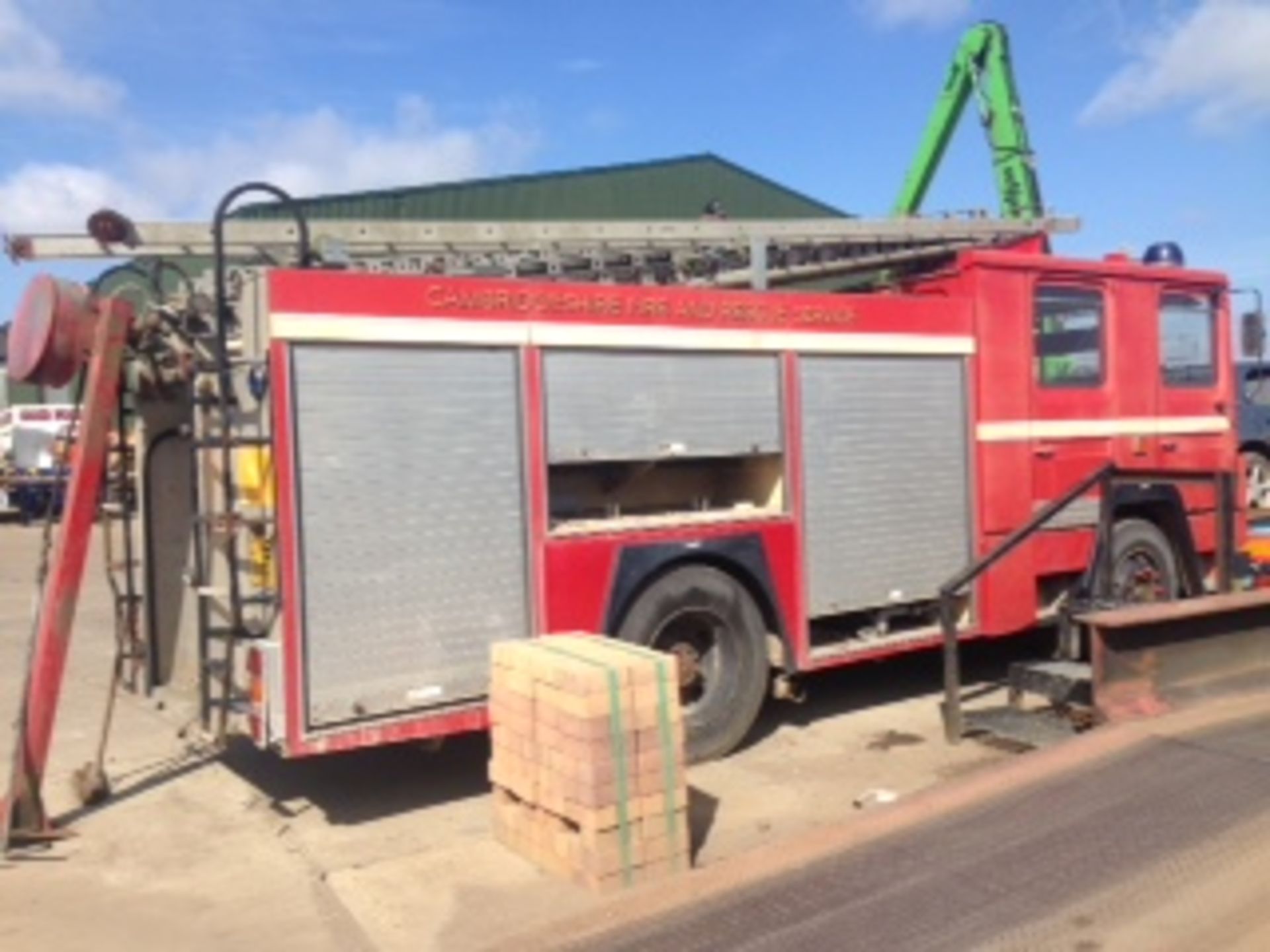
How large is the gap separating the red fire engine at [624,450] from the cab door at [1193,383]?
0.10ft

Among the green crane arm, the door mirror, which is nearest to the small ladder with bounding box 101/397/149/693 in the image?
the door mirror

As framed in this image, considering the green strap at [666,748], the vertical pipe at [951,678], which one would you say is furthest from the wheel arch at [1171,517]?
the green strap at [666,748]

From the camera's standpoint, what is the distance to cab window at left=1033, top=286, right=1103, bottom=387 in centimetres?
789

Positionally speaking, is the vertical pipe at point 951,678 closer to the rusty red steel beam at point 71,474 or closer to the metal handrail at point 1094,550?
the metal handrail at point 1094,550

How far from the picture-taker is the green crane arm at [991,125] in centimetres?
1450

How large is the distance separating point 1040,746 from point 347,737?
325 centimetres

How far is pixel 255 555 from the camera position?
216 inches

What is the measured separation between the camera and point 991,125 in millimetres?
15156

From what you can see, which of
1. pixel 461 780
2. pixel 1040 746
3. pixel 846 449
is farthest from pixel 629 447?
pixel 1040 746

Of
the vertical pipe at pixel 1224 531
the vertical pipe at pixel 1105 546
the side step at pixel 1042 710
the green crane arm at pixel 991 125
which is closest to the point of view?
the side step at pixel 1042 710

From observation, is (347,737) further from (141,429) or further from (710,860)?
(141,429)

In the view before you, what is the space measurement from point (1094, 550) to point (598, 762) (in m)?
4.22

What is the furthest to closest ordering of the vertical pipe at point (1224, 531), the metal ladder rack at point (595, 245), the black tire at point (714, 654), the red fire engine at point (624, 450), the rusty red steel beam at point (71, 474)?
the vertical pipe at point (1224, 531) < the black tire at point (714, 654) < the metal ladder rack at point (595, 245) < the rusty red steel beam at point (71, 474) < the red fire engine at point (624, 450)

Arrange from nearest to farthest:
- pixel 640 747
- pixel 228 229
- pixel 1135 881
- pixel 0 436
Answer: pixel 1135 881 < pixel 640 747 < pixel 228 229 < pixel 0 436
